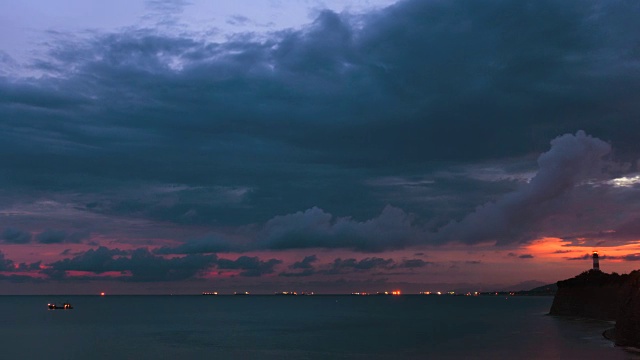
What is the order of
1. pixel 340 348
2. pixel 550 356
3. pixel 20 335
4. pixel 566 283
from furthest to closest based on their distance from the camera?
pixel 566 283
pixel 20 335
pixel 340 348
pixel 550 356

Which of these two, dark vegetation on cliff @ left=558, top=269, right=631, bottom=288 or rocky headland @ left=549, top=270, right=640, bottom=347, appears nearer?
rocky headland @ left=549, top=270, right=640, bottom=347

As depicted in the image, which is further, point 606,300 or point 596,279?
point 596,279

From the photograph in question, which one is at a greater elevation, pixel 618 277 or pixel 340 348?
pixel 618 277

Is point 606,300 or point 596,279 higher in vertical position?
point 596,279

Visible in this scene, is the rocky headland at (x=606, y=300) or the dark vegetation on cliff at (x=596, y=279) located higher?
the dark vegetation on cliff at (x=596, y=279)

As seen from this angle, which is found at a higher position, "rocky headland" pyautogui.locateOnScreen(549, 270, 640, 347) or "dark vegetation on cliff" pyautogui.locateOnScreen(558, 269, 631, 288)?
"dark vegetation on cliff" pyautogui.locateOnScreen(558, 269, 631, 288)

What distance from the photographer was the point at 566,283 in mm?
191125

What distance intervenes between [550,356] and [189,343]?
217 ft

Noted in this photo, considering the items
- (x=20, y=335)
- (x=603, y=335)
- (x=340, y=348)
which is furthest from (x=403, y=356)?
(x=20, y=335)

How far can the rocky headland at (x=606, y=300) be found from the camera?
89250 millimetres

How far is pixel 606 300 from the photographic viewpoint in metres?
158

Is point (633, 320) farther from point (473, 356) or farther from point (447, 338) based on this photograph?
point (447, 338)

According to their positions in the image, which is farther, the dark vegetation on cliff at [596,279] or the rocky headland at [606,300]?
the dark vegetation on cliff at [596,279]

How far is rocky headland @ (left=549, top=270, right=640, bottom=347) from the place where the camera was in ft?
293
